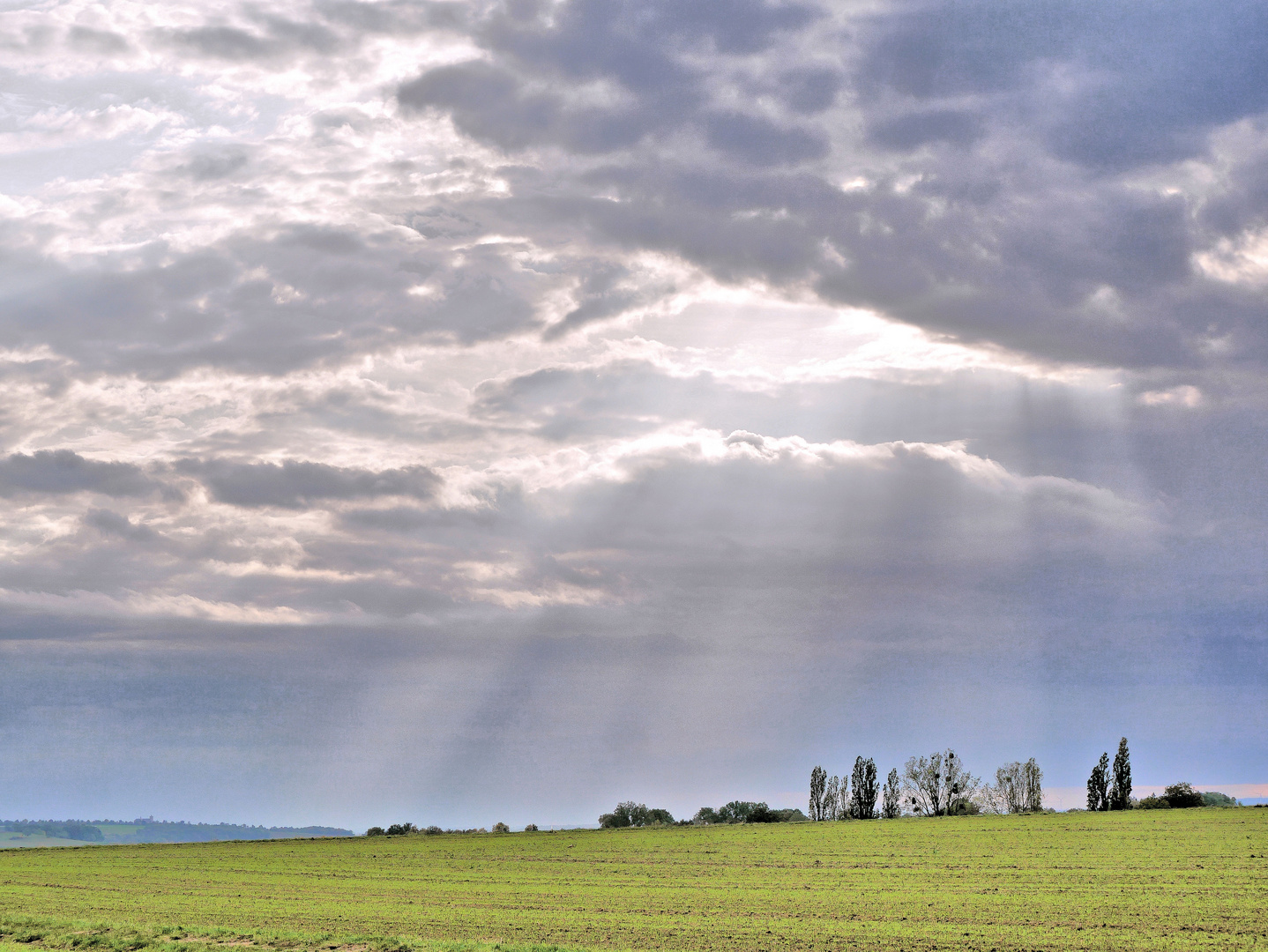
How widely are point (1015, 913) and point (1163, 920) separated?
6.27 meters

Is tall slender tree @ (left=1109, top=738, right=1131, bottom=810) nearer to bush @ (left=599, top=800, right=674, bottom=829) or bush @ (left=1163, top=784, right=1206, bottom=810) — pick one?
bush @ (left=1163, top=784, right=1206, bottom=810)

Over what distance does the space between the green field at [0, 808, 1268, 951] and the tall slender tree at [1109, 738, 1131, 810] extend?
43756 millimetres

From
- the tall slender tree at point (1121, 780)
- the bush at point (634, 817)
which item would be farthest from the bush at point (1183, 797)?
the bush at point (634, 817)

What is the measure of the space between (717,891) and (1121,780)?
126 meters

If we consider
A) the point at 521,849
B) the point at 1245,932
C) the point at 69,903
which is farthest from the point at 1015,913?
the point at 521,849

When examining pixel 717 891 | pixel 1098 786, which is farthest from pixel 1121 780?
pixel 717 891

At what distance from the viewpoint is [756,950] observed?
39719 mm

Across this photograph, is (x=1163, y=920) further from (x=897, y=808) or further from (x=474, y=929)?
(x=897, y=808)

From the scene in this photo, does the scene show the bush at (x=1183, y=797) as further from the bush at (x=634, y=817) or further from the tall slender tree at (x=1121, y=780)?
the bush at (x=634, y=817)

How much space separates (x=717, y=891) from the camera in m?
63.9

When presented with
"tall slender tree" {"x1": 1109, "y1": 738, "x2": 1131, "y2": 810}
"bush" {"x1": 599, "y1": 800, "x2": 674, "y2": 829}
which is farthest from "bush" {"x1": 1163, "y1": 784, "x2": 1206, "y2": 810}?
"bush" {"x1": 599, "y1": 800, "x2": 674, "y2": 829}

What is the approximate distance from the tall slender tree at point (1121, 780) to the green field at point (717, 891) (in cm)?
4376

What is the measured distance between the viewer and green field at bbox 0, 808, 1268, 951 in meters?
43.5

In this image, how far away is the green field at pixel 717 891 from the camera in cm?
4353
